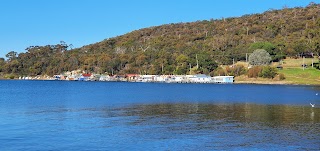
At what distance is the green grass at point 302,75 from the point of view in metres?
161

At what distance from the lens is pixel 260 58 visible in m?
185

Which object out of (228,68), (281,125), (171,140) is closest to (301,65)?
(228,68)

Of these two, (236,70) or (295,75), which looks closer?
(295,75)

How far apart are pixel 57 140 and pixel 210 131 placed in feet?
41.0

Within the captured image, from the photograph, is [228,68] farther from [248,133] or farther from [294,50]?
[248,133]

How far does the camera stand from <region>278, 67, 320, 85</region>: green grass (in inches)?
6346

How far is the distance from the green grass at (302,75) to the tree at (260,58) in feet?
36.9

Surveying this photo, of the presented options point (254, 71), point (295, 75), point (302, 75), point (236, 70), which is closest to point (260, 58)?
point (254, 71)

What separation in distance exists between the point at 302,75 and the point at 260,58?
2353 cm

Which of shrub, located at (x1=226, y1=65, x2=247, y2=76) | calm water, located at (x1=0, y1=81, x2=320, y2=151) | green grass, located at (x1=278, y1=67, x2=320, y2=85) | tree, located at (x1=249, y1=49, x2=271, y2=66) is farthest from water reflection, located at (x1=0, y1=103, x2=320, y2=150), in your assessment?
A: shrub, located at (x1=226, y1=65, x2=247, y2=76)

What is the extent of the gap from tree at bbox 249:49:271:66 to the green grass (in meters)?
11.3

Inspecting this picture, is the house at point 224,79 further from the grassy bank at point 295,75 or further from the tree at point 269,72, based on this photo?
the tree at point 269,72

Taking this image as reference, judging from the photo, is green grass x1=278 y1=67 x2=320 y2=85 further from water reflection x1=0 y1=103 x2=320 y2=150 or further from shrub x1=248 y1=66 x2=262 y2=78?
water reflection x1=0 y1=103 x2=320 y2=150

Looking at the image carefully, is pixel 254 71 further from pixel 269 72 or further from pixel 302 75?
pixel 302 75
